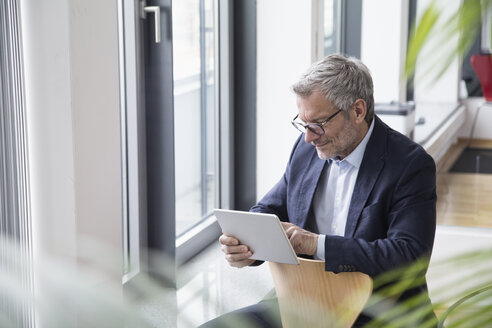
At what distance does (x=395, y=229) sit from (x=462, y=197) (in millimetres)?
1778

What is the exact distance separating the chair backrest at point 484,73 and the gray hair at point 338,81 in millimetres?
1140

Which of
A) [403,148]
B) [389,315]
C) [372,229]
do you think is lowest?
[372,229]

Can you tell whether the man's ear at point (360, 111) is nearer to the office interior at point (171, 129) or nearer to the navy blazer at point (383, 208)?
the navy blazer at point (383, 208)

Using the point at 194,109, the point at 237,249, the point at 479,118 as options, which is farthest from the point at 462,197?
the point at 237,249

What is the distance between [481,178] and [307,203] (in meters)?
1.72

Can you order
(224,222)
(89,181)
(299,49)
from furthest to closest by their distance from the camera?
(299,49) < (89,181) < (224,222)

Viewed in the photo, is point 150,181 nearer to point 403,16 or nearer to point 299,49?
point 299,49

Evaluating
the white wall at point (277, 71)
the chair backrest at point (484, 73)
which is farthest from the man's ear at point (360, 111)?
the white wall at point (277, 71)

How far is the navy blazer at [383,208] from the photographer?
5.90 feet

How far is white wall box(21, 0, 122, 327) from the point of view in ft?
6.11

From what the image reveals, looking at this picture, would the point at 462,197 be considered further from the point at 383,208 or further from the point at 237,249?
the point at 237,249

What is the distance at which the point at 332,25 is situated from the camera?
150 inches

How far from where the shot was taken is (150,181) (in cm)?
289

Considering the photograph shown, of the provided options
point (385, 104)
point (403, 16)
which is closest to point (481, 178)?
point (385, 104)
